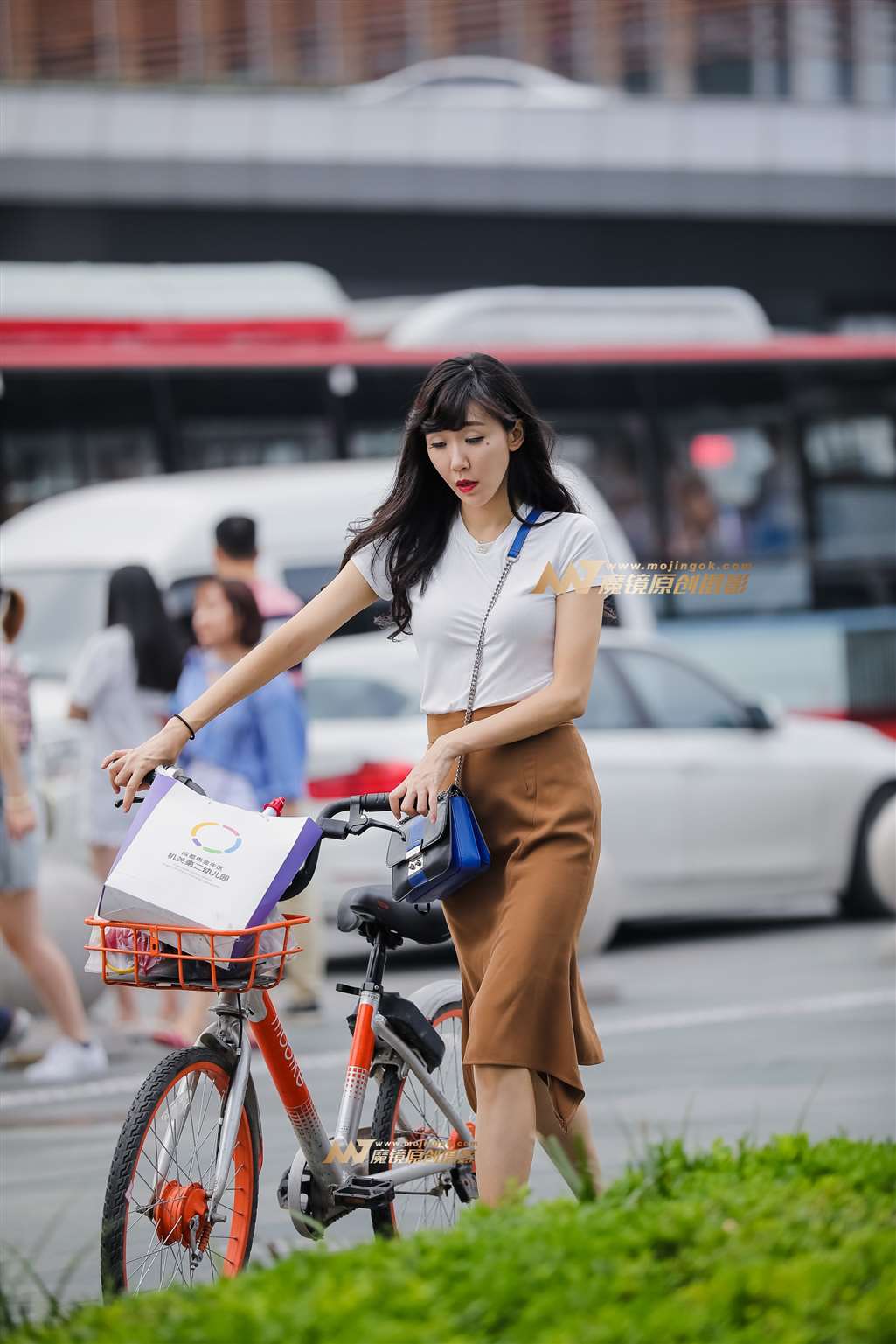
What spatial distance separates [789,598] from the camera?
1473cm

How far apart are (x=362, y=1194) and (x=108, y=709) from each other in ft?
15.2

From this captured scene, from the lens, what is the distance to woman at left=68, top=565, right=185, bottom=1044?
8.47 metres

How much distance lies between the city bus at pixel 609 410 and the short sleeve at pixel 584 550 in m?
9.16

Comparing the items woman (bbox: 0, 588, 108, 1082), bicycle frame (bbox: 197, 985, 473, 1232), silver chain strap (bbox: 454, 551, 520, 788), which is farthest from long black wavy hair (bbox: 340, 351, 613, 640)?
woman (bbox: 0, 588, 108, 1082)

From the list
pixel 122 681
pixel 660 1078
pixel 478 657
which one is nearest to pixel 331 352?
pixel 122 681

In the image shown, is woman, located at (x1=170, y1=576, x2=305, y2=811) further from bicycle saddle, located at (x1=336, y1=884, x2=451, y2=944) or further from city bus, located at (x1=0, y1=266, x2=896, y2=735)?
city bus, located at (x1=0, y1=266, x2=896, y2=735)


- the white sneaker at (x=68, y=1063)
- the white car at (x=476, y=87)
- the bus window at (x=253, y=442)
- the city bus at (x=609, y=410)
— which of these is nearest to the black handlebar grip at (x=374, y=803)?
the white sneaker at (x=68, y=1063)

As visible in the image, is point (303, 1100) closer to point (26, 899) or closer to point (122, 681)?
point (26, 899)

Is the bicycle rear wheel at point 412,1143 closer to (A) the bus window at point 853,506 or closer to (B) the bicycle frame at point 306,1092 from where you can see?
(B) the bicycle frame at point 306,1092

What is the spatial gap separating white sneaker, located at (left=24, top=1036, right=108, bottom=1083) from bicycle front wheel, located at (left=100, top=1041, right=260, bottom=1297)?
11.6 feet

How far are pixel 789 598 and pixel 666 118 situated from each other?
1844 centimetres

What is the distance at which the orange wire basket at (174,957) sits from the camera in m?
3.75

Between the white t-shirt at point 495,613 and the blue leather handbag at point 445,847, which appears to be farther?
the white t-shirt at point 495,613

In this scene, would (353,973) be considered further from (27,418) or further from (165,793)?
(165,793)
